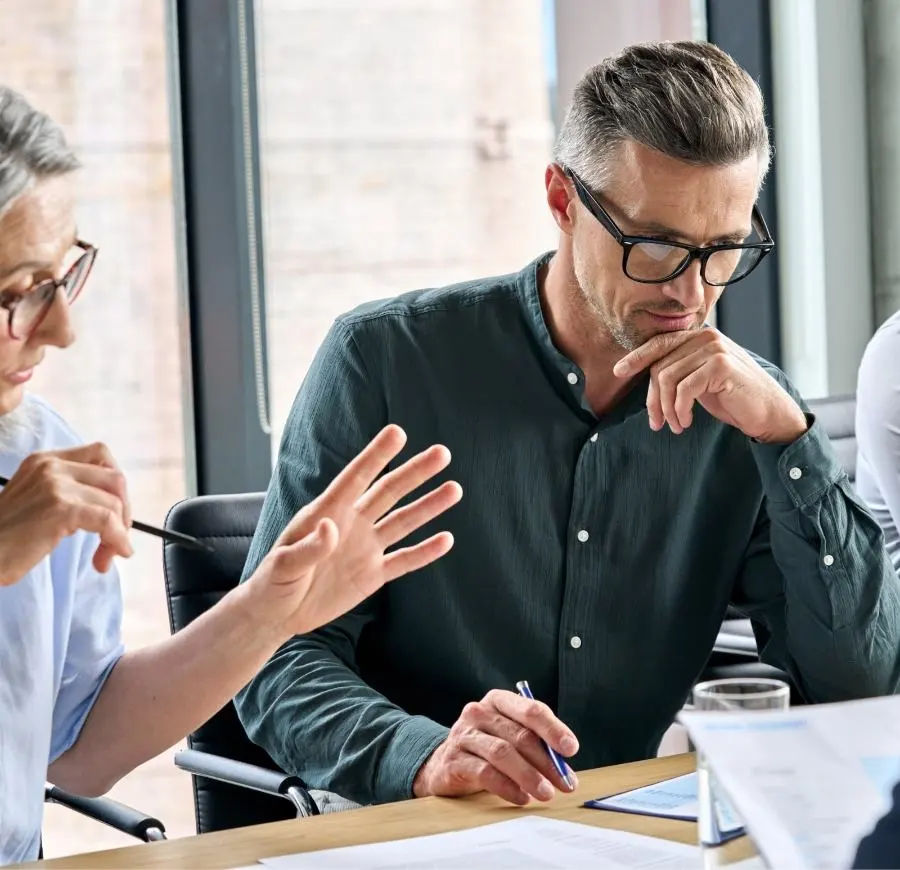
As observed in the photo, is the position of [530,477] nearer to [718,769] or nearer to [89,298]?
[718,769]

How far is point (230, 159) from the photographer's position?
299 cm

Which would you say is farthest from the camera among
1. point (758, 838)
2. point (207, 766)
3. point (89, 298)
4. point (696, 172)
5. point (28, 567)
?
point (89, 298)

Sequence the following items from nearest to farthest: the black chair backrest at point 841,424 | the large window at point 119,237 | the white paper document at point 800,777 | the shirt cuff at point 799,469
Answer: the white paper document at point 800,777, the shirt cuff at point 799,469, the black chair backrest at point 841,424, the large window at point 119,237

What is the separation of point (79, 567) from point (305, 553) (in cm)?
33

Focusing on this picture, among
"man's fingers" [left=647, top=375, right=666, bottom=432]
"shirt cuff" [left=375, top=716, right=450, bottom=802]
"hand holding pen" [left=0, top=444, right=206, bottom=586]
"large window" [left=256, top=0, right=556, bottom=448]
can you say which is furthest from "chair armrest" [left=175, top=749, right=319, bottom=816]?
"large window" [left=256, top=0, right=556, bottom=448]

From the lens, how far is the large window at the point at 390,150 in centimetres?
312

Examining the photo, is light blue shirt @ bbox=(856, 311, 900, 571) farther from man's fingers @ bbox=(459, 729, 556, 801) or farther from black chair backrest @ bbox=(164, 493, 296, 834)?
man's fingers @ bbox=(459, 729, 556, 801)

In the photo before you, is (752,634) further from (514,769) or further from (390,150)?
(390,150)

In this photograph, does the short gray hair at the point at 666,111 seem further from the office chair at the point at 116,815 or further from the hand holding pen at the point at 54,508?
the office chair at the point at 116,815

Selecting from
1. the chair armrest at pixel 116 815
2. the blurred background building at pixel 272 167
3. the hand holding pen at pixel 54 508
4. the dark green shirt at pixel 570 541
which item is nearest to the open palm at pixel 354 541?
the hand holding pen at pixel 54 508

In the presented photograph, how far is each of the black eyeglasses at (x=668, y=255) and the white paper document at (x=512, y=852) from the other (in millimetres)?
725

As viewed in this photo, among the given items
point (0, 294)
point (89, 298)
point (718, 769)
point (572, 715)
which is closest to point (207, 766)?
point (572, 715)

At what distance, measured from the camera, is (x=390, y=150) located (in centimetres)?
323

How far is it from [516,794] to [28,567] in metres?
0.49
